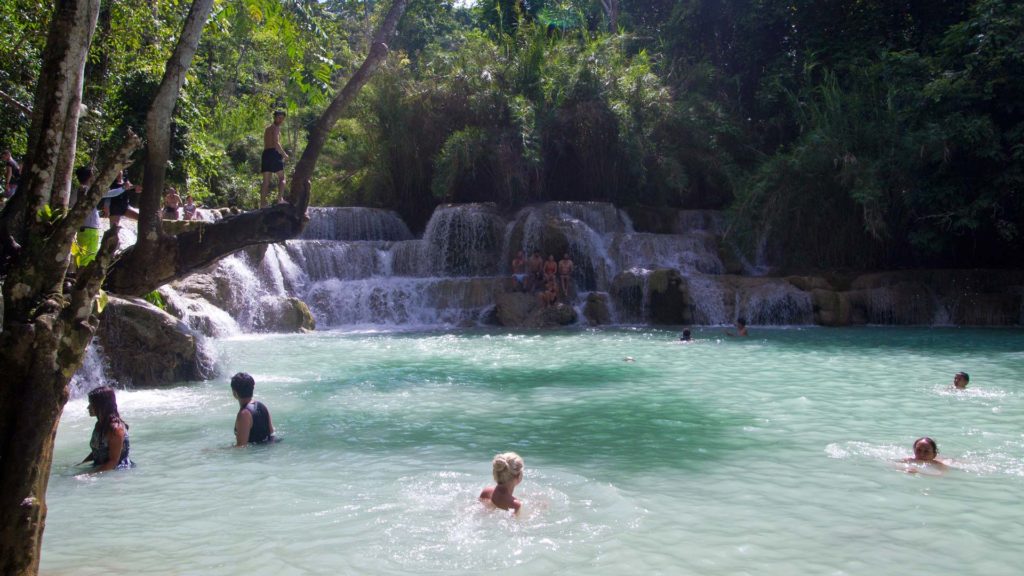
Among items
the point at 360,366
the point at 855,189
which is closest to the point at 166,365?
the point at 360,366

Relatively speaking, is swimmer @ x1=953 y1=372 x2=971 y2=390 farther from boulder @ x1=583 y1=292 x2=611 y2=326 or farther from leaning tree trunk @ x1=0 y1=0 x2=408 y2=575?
boulder @ x1=583 y1=292 x2=611 y2=326

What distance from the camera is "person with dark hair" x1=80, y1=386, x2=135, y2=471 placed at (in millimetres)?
6656

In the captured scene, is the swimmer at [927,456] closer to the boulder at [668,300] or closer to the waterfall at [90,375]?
the waterfall at [90,375]

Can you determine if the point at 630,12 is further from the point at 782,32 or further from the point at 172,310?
the point at 172,310

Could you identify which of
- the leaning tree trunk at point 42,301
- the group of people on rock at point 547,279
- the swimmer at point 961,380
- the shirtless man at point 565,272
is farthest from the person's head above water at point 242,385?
the shirtless man at point 565,272

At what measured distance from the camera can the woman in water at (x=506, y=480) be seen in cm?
541

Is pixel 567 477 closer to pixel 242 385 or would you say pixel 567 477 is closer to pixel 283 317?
pixel 242 385

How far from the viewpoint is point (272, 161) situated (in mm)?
11477

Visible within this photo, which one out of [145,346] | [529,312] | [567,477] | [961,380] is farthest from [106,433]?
[529,312]

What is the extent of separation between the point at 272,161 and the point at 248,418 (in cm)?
500

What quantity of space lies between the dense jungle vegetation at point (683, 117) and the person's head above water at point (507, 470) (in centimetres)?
1157

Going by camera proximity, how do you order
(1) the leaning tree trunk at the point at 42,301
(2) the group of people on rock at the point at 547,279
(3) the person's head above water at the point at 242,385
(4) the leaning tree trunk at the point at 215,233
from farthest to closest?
1. (2) the group of people on rock at the point at 547,279
2. (4) the leaning tree trunk at the point at 215,233
3. (3) the person's head above water at the point at 242,385
4. (1) the leaning tree trunk at the point at 42,301

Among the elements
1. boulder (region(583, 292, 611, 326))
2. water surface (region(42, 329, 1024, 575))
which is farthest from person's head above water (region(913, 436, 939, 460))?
boulder (region(583, 292, 611, 326))

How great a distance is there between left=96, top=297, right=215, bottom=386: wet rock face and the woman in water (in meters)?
7.15
